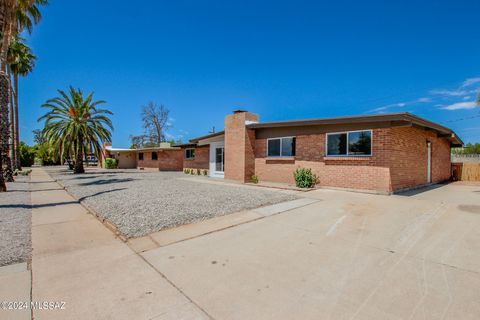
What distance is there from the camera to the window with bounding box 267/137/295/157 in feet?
42.8

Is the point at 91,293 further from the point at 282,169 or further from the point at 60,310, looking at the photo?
the point at 282,169

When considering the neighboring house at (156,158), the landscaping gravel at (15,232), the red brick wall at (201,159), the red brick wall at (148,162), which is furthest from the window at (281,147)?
the red brick wall at (148,162)

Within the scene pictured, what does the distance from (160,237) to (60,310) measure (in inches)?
93.4

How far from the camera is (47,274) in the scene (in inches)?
139

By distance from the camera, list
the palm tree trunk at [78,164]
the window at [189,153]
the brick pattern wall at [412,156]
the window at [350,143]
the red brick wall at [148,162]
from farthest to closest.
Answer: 1. the red brick wall at [148,162]
2. the palm tree trunk at [78,164]
3. the window at [189,153]
4. the window at [350,143]
5. the brick pattern wall at [412,156]

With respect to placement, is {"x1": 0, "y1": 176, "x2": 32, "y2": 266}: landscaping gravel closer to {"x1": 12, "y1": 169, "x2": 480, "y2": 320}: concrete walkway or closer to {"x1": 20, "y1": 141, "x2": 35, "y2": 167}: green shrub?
{"x1": 12, "y1": 169, "x2": 480, "y2": 320}: concrete walkway

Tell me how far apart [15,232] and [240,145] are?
35.3ft

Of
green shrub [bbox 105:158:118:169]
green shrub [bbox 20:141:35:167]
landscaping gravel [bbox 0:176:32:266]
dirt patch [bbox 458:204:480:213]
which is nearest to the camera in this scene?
landscaping gravel [bbox 0:176:32:266]

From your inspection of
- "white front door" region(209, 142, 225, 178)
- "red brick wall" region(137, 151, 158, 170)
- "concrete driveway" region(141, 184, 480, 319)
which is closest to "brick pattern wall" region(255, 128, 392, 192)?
"concrete driveway" region(141, 184, 480, 319)

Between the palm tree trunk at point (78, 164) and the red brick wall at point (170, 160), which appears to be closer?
the palm tree trunk at point (78, 164)

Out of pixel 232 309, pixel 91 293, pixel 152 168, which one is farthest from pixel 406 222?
pixel 152 168

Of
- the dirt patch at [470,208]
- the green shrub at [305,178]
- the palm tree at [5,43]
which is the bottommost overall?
the dirt patch at [470,208]

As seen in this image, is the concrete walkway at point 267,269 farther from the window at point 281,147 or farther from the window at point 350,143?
the window at point 281,147

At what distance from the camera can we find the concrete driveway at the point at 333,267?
2703 millimetres
